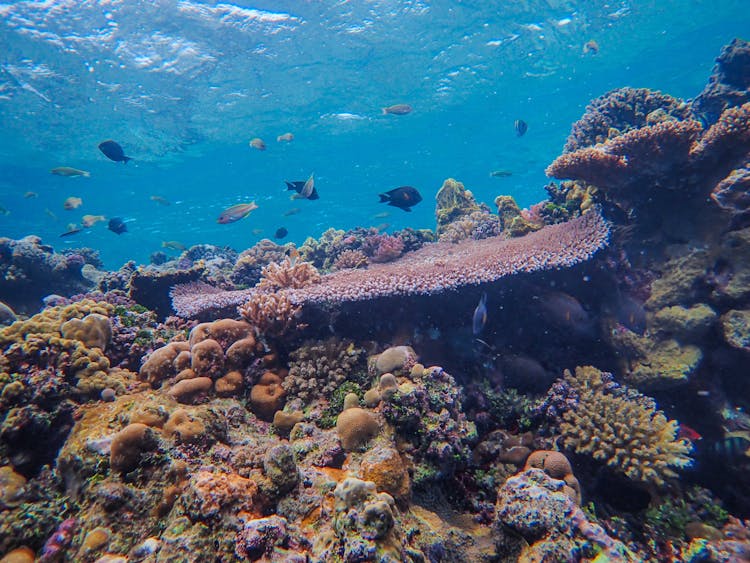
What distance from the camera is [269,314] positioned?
198 inches

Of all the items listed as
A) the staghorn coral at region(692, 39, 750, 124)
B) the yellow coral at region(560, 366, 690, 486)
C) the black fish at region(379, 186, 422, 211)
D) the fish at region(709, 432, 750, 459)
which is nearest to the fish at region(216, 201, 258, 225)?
the black fish at region(379, 186, 422, 211)

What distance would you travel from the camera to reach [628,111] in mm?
8828

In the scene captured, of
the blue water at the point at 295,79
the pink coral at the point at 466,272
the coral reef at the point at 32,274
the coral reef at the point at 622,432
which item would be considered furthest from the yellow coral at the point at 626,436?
the blue water at the point at 295,79

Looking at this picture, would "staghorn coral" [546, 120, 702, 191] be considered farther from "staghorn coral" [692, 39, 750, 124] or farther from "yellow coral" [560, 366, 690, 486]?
"staghorn coral" [692, 39, 750, 124]

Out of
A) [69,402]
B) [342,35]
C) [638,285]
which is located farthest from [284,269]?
[342,35]

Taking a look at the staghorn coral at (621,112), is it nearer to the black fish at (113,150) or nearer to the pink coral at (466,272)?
the pink coral at (466,272)

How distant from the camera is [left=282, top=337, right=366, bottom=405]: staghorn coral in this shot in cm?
446

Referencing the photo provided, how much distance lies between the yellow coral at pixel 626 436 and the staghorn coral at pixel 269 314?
3.86 meters

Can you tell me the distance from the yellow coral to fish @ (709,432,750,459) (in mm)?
584

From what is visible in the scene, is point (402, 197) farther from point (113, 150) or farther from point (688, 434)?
point (113, 150)

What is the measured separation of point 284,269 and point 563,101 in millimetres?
31241

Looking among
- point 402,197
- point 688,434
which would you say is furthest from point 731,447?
point 402,197

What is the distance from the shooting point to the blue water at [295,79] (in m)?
17.6

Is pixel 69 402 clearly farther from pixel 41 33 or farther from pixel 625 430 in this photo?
pixel 41 33
